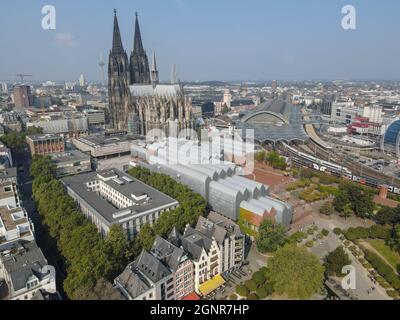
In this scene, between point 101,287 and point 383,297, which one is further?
point 383,297

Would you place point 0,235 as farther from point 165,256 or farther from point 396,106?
point 396,106

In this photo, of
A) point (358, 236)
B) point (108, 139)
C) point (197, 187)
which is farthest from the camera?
point (108, 139)

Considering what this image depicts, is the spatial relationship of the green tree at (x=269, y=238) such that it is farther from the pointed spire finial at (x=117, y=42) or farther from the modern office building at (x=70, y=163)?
the pointed spire finial at (x=117, y=42)

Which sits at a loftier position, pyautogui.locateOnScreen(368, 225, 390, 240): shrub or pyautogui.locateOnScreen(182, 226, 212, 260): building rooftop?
pyautogui.locateOnScreen(182, 226, 212, 260): building rooftop

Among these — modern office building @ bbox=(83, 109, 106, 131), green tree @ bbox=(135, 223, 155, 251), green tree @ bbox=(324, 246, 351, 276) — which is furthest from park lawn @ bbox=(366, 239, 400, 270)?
modern office building @ bbox=(83, 109, 106, 131)

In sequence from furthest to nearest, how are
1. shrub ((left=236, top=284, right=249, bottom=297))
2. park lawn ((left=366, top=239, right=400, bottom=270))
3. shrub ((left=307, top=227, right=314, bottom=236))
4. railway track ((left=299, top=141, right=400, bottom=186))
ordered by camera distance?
railway track ((left=299, top=141, right=400, bottom=186))
shrub ((left=307, top=227, right=314, bottom=236))
park lawn ((left=366, top=239, right=400, bottom=270))
shrub ((left=236, top=284, right=249, bottom=297))

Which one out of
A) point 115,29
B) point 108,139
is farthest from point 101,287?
point 115,29

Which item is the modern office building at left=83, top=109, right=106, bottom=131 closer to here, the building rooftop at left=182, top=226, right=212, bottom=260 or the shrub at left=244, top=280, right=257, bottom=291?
the building rooftop at left=182, top=226, right=212, bottom=260
